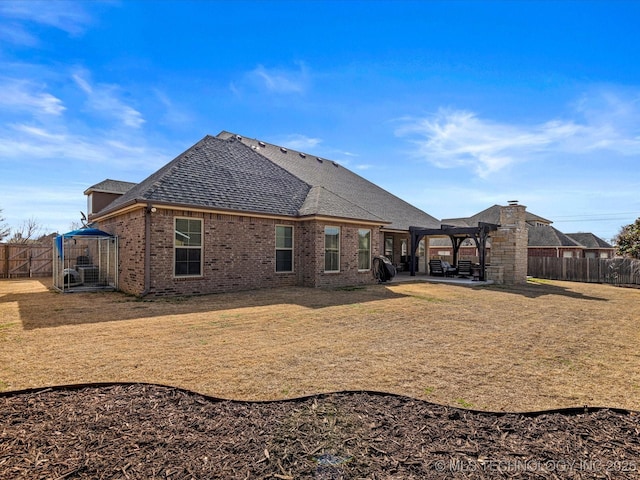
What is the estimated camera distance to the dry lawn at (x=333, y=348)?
13.4ft

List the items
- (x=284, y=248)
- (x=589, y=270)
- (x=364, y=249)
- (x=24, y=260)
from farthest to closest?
(x=589, y=270), (x=24, y=260), (x=364, y=249), (x=284, y=248)

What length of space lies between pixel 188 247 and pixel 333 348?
715 cm

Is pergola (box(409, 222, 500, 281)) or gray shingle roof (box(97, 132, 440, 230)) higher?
gray shingle roof (box(97, 132, 440, 230))

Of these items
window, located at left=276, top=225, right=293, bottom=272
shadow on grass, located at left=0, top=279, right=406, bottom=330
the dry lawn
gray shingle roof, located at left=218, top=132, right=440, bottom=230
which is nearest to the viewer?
the dry lawn

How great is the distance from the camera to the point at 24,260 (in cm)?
1823

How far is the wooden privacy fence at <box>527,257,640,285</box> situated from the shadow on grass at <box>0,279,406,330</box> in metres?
13.7

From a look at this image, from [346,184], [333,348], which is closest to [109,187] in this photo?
[346,184]

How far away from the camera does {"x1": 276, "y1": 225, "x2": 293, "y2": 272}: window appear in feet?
43.8

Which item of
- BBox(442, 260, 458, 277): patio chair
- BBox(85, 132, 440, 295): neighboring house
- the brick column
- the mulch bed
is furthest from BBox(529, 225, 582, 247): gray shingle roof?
the mulch bed

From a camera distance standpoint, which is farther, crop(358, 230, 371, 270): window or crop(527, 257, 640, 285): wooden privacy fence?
crop(527, 257, 640, 285): wooden privacy fence

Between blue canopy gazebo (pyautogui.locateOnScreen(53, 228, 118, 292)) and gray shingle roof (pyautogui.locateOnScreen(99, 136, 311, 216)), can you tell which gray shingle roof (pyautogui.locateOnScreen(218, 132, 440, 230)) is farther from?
blue canopy gazebo (pyautogui.locateOnScreen(53, 228, 118, 292))

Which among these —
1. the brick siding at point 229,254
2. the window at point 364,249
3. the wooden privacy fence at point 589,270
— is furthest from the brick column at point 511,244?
the brick siding at point 229,254

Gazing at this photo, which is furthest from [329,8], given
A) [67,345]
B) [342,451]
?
[342,451]

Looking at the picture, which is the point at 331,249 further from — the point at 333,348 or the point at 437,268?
the point at 333,348
